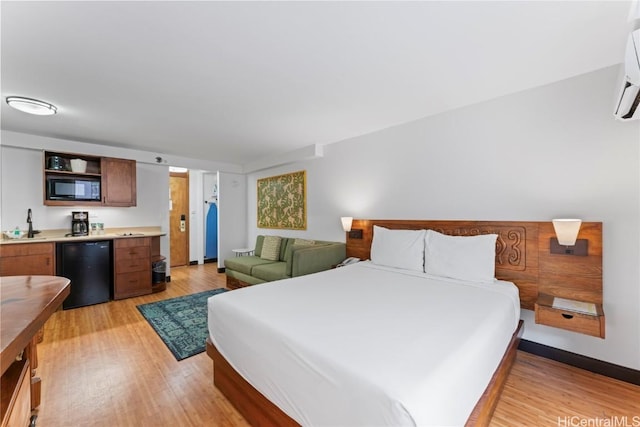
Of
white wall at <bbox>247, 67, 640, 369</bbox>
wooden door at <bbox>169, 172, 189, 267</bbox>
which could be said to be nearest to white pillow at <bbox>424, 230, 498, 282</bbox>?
white wall at <bbox>247, 67, 640, 369</bbox>

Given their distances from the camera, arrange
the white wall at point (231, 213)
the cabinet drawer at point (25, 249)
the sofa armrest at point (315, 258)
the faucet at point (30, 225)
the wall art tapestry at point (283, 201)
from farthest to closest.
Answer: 1. the white wall at point (231, 213)
2. the wall art tapestry at point (283, 201)
3. the faucet at point (30, 225)
4. the sofa armrest at point (315, 258)
5. the cabinet drawer at point (25, 249)

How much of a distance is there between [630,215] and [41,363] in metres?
Answer: 4.83

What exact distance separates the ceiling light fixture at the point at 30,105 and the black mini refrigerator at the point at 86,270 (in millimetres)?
1800

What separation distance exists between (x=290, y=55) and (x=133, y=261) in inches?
155

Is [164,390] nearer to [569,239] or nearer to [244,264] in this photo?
[244,264]

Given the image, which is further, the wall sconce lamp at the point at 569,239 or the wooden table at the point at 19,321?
the wall sconce lamp at the point at 569,239

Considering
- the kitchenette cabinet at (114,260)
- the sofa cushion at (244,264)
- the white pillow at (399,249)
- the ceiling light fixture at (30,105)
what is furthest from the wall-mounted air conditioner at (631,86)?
the kitchenette cabinet at (114,260)

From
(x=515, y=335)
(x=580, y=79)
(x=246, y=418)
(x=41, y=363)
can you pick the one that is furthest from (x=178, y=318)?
(x=580, y=79)

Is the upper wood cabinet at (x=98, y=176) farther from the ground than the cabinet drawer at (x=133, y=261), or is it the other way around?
the upper wood cabinet at (x=98, y=176)

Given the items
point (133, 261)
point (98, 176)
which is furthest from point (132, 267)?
point (98, 176)

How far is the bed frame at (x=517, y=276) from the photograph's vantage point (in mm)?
1549

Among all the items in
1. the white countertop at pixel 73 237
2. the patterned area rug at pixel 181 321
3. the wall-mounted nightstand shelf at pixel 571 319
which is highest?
the white countertop at pixel 73 237

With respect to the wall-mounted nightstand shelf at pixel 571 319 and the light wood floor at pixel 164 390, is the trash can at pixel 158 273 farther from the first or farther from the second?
the wall-mounted nightstand shelf at pixel 571 319

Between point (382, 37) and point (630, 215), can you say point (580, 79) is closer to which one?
point (630, 215)
